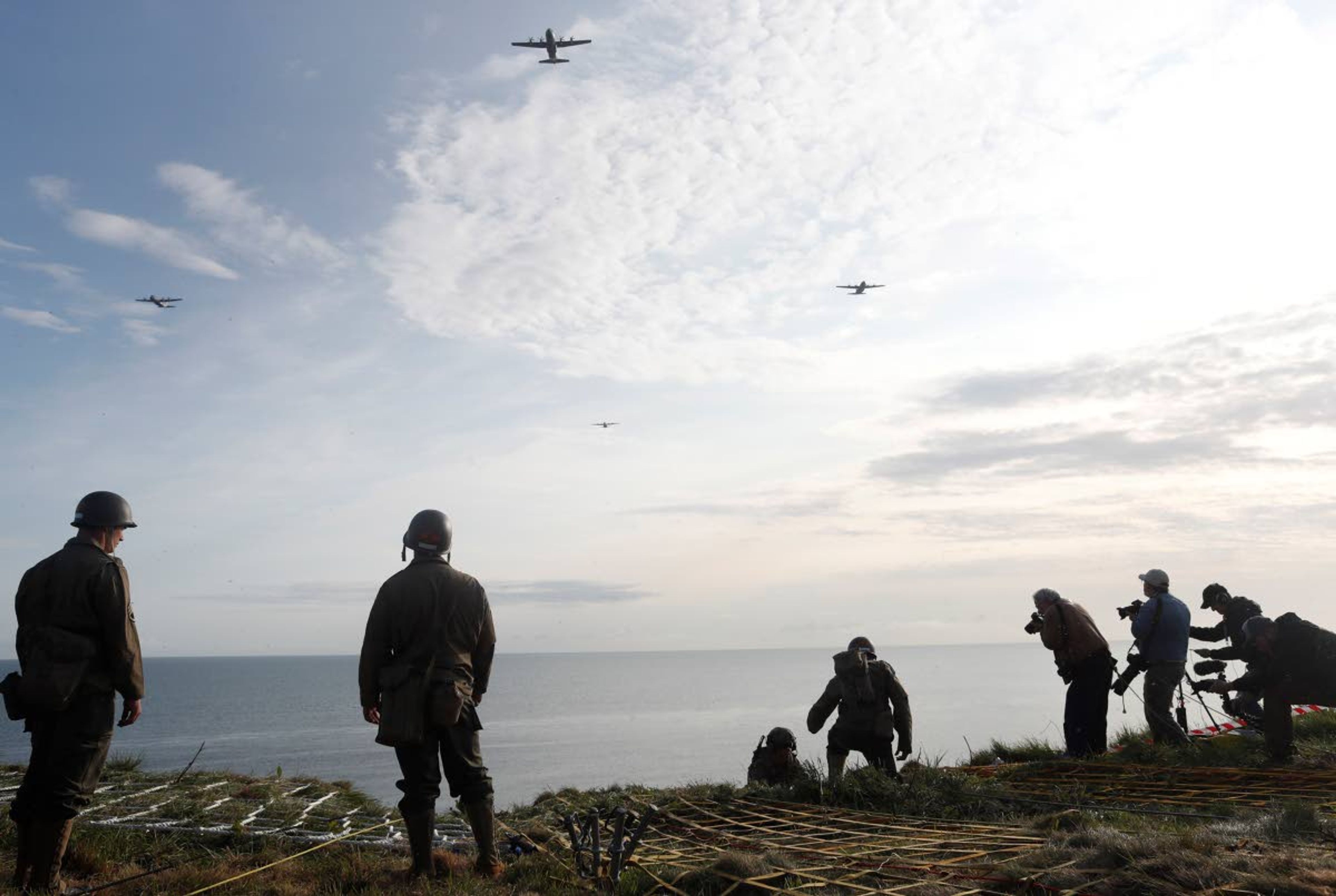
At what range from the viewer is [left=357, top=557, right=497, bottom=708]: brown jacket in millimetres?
6461

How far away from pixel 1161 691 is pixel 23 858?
12.5m

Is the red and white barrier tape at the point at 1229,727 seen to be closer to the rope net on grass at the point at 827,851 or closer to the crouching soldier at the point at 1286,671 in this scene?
the crouching soldier at the point at 1286,671

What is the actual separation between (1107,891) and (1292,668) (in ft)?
22.9

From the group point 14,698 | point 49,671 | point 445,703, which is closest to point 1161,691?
point 445,703

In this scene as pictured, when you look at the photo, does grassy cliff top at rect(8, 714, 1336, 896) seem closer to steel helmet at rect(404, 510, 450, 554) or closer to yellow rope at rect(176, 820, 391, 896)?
yellow rope at rect(176, 820, 391, 896)

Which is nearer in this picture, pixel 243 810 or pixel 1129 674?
pixel 243 810

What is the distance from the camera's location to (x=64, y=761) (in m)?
5.66

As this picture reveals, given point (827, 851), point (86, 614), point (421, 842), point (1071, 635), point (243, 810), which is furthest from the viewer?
point (1071, 635)

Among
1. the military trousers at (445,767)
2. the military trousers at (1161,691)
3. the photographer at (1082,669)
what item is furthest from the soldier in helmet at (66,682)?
the military trousers at (1161,691)

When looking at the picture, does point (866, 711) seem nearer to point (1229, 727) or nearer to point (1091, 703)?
point (1091, 703)

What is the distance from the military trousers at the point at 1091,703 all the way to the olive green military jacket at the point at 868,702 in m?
2.89

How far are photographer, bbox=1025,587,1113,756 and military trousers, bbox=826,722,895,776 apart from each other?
2.78 m

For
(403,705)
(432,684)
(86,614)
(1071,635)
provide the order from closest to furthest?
1. (86,614)
2. (403,705)
3. (432,684)
4. (1071,635)

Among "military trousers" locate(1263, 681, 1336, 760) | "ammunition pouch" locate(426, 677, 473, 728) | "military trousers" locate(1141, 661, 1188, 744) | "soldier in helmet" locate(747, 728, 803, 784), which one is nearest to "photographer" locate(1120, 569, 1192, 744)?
"military trousers" locate(1141, 661, 1188, 744)
